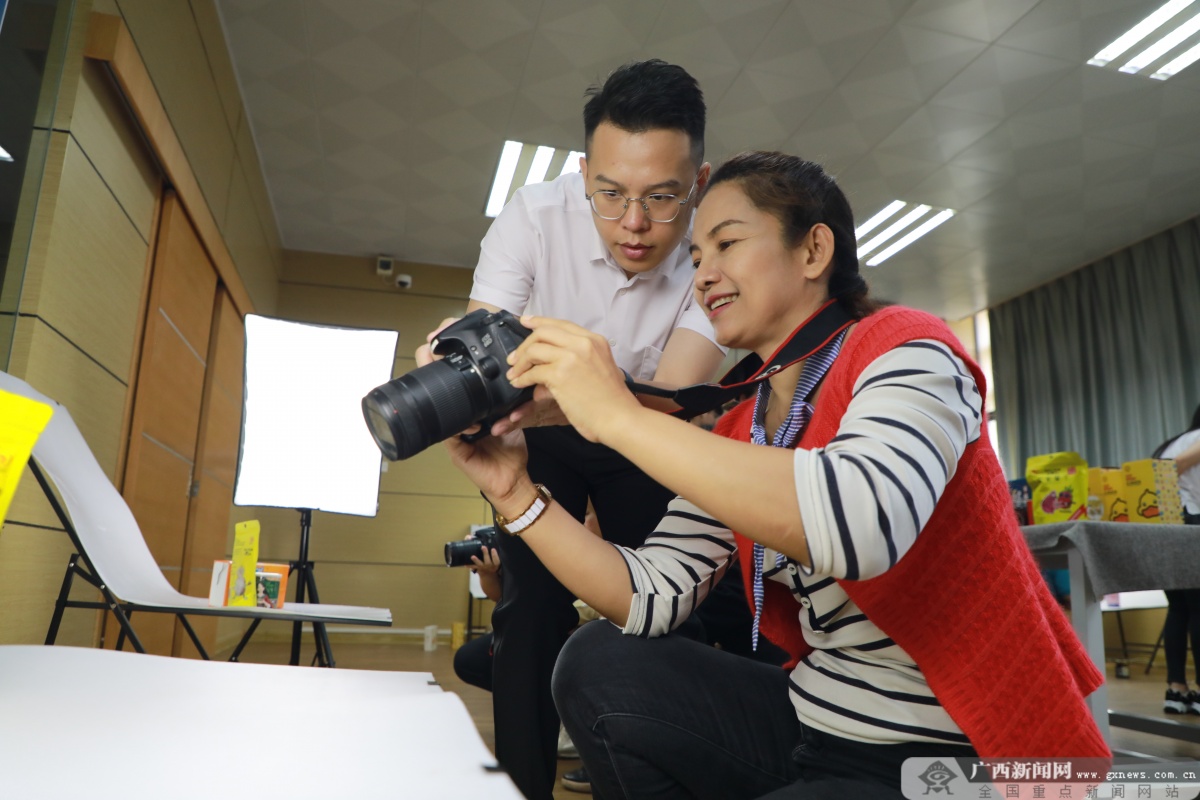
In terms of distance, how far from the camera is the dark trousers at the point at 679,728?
2.94ft

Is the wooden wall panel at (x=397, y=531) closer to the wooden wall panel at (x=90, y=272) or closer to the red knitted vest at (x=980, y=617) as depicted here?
the wooden wall panel at (x=90, y=272)

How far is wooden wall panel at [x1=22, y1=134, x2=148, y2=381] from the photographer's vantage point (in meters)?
1.96

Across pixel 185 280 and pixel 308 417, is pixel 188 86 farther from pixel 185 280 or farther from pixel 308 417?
pixel 308 417

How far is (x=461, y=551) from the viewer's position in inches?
85.1

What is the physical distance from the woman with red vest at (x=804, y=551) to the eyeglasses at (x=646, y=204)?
21cm

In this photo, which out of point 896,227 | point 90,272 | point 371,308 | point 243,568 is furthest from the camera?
point 371,308

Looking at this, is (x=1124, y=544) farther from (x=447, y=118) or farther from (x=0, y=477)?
(x=447, y=118)

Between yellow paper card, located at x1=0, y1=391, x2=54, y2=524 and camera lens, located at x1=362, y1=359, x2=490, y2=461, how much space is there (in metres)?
0.29

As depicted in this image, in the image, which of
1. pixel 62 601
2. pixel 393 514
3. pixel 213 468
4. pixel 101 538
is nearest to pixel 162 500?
pixel 213 468

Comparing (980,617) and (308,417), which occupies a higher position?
(308,417)

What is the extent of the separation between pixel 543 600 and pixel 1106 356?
6.03m
